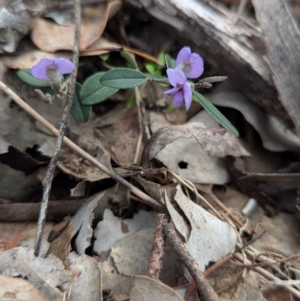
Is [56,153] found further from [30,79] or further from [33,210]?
[30,79]

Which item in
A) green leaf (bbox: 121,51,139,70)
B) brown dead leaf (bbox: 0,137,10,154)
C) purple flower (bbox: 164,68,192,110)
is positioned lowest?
brown dead leaf (bbox: 0,137,10,154)

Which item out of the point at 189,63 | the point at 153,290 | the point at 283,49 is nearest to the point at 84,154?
the point at 189,63

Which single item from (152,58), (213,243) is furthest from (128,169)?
(152,58)

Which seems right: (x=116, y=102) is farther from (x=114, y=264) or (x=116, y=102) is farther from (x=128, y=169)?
(x=114, y=264)

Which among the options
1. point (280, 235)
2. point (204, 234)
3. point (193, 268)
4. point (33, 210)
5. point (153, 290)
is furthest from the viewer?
point (280, 235)

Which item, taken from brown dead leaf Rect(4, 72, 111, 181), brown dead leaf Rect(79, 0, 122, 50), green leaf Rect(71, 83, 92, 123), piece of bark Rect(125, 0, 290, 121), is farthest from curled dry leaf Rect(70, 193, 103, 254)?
piece of bark Rect(125, 0, 290, 121)

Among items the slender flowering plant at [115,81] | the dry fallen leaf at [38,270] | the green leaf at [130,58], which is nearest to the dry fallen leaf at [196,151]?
the slender flowering plant at [115,81]

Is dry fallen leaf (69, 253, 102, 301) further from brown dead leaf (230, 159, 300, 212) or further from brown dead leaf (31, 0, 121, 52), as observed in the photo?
brown dead leaf (31, 0, 121, 52)
